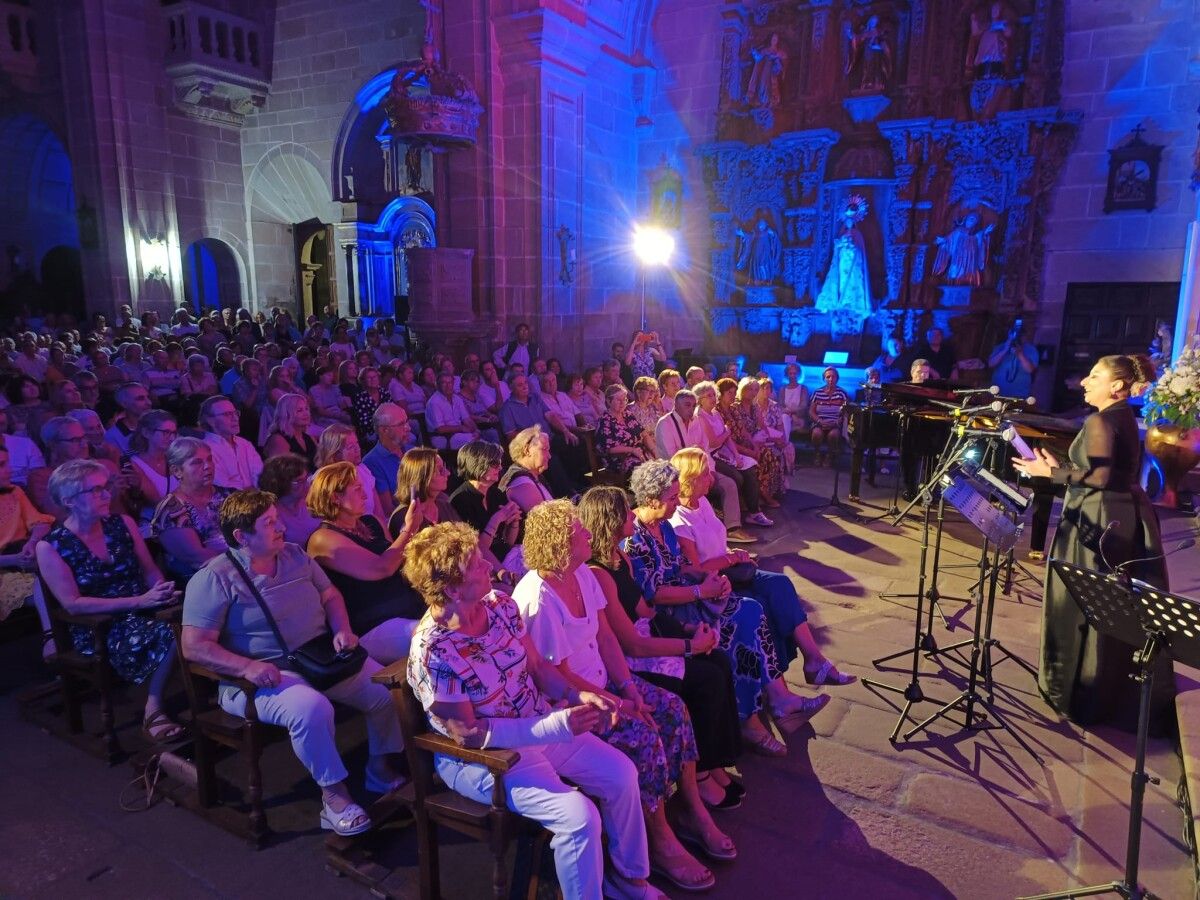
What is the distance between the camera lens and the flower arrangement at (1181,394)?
635 cm

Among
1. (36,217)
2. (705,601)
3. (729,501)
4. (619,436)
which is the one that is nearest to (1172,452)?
(729,501)

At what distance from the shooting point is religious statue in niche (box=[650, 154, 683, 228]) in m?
12.4

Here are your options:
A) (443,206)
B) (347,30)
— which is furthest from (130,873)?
(347,30)

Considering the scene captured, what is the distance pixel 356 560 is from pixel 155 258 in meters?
13.7

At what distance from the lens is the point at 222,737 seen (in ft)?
9.62

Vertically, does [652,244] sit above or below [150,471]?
above

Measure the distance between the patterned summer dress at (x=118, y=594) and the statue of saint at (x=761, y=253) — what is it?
9.95m

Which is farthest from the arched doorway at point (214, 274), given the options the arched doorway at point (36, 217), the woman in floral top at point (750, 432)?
the woman in floral top at point (750, 432)

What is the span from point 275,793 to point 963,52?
11.3 m

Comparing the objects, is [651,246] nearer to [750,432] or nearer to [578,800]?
[750,432]

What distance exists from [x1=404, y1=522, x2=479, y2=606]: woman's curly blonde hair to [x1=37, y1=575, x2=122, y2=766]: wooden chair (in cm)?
178

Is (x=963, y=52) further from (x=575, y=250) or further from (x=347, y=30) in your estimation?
(x=347, y=30)

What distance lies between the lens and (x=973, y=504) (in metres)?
3.60

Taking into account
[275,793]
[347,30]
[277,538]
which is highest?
[347,30]
